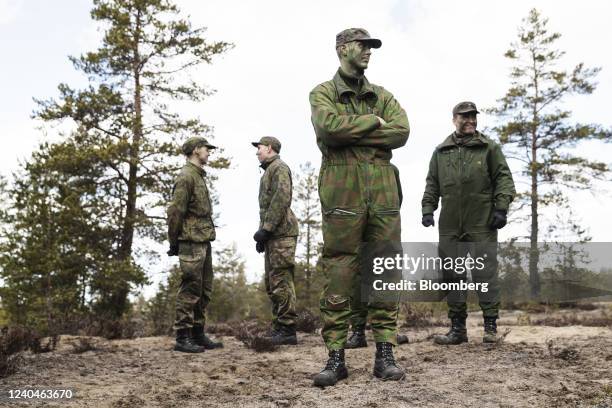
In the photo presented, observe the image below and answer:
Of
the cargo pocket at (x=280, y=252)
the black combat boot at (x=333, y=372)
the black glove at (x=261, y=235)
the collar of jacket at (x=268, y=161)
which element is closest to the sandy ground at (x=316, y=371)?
the black combat boot at (x=333, y=372)

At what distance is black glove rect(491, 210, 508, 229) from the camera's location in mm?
5809

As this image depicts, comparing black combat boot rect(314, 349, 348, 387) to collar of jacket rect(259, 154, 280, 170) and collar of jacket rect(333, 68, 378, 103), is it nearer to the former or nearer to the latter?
collar of jacket rect(333, 68, 378, 103)

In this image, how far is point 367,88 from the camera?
4.49m

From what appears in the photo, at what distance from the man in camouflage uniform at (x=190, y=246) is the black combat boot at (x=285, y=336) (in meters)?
0.90

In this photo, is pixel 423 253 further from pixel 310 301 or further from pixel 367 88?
pixel 310 301

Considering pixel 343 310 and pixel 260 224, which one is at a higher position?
pixel 260 224

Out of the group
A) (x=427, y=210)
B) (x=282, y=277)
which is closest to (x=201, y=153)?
(x=282, y=277)

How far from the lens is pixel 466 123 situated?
19.9 feet

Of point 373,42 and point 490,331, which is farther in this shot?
point 490,331

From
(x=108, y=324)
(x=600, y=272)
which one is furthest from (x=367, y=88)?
(x=600, y=272)

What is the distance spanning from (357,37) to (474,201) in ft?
8.38

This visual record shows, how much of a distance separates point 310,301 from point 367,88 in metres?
18.7

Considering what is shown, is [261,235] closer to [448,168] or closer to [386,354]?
[448,168]

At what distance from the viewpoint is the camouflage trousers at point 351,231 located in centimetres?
416
